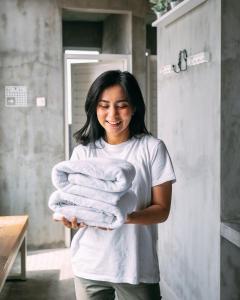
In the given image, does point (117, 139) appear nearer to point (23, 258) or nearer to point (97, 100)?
point (97, 100)

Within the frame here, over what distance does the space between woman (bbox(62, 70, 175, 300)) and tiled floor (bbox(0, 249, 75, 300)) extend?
200 cm

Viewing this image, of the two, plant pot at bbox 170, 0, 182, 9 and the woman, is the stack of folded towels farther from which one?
plant pot at bbox 170, 0, 182, 9

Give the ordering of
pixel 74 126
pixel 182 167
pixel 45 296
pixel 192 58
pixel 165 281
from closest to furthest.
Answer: pixel 192 58, pixel 182 167, pixel 165 281, pixel 45 296, pixel 74 126

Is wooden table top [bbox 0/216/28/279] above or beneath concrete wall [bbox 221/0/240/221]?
beneath

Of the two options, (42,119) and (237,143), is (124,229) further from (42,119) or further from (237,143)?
(42,119)

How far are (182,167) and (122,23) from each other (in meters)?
2.71

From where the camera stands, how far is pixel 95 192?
1111mm

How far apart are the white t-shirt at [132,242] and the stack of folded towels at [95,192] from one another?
10cm

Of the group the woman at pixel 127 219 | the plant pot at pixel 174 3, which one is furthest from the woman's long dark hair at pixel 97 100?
the plant pot at pixel 174 3

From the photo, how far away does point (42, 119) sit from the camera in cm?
421

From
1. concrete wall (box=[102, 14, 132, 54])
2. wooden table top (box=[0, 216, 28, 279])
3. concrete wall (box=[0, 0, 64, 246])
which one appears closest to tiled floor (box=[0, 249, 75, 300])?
concrete wall (box=[0, 0, 64, 246])

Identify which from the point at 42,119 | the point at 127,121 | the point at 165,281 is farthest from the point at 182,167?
the point at 42,119

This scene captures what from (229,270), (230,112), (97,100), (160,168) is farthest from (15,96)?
(160,168)

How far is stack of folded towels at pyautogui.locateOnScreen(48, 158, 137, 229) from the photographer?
1100 millimetres
